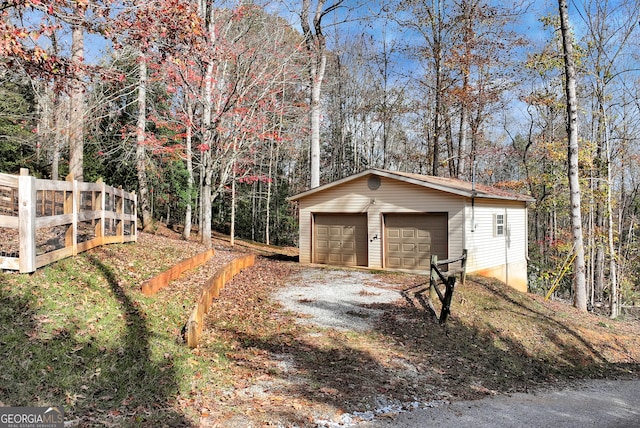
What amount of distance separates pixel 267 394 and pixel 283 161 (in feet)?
86.4

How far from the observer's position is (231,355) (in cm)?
595

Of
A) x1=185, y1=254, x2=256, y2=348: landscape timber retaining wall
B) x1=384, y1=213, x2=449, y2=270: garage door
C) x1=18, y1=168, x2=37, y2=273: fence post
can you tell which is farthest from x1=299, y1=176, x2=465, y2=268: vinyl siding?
x1=18, y1=168, x2=37, y2=273: fence post

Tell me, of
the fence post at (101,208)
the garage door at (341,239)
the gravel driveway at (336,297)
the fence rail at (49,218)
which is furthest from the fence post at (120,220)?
the garage door at (341,239)

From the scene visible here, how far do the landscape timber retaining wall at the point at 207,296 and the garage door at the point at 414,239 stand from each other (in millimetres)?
5087

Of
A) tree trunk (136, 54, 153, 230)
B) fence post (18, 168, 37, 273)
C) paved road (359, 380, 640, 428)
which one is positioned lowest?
paved road (359, 380, 640, 428)

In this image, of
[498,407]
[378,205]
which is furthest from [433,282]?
[378,205]

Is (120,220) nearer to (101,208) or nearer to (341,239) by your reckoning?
(101,208)

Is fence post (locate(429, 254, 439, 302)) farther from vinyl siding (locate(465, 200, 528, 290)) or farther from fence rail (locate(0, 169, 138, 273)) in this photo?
fence rail (locate(0, 169, 138, 273))

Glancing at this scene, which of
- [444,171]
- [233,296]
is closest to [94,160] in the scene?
[233,296]

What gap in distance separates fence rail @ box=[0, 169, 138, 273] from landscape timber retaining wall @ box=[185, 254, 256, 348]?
7.50 ft

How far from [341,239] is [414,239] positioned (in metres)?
2.86

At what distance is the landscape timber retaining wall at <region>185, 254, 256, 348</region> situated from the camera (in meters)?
5.77

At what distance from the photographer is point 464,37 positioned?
70.8ft

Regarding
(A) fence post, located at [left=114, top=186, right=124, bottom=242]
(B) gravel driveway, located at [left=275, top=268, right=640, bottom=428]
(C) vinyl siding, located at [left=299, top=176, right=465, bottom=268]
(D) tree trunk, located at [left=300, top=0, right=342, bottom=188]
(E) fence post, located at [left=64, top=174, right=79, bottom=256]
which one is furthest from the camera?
(D) tree trunk, located at [left=300, top=0, right=342, bottom=188]
